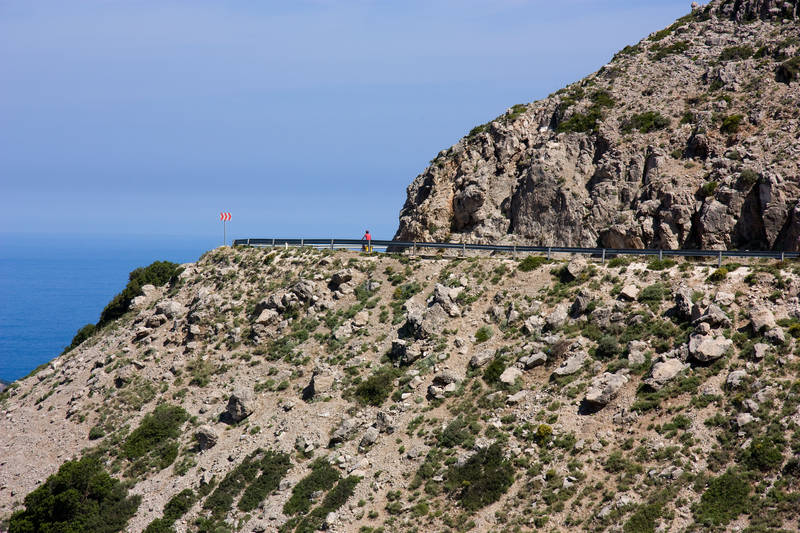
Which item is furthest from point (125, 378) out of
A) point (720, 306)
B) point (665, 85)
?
point (665, 85)

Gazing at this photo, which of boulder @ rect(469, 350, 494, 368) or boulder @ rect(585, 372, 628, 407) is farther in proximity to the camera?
boulder @ rect(469, 350, 494, 368)

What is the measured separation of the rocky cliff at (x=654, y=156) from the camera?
45.2 metres

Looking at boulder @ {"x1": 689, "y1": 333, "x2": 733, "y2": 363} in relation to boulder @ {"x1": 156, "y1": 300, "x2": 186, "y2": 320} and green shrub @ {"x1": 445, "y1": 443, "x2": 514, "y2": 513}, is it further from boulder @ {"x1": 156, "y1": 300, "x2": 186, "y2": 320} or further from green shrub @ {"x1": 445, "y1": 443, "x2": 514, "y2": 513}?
boulder @ {"x1": 156, "y1": 300, "x2": 186, "y2": 320}

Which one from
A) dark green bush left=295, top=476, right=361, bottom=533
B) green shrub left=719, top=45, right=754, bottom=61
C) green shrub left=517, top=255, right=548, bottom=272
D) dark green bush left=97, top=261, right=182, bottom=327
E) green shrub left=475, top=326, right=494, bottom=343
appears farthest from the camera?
dark green bush left=97, top=261, right=182, bottom=327

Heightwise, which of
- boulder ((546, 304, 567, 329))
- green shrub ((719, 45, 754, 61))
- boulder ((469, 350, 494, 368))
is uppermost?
green shrub ((719, 45, 754, 61))

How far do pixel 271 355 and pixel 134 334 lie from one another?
52.3 ft

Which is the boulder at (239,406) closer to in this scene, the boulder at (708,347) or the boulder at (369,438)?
the boulder at (369,438)

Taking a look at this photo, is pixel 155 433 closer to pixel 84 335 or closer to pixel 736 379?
pixel 84 335

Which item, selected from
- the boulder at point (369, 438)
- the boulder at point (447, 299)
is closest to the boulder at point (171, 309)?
the boulder at point (447, 299)

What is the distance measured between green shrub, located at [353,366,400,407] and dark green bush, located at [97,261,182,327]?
31389 mm

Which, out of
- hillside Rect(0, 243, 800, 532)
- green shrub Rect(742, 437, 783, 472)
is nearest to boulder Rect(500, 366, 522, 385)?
hillside Rect(0, 243, 800, 532)

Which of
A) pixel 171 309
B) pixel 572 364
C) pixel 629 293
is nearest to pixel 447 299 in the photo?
pixel 572 364

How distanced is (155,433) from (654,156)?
127 ft

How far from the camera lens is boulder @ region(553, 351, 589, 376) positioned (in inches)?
1383
